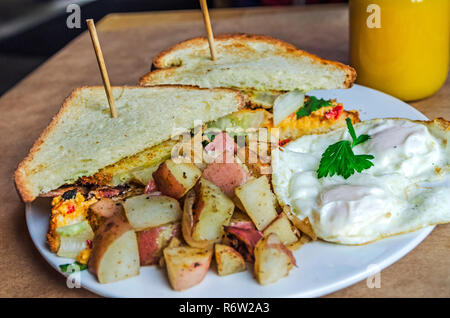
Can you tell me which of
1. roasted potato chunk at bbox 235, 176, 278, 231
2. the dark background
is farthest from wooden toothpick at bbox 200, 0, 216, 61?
the dark background

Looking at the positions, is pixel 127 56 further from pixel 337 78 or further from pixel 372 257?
pixel 372 257

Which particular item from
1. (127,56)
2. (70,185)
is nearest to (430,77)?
(70,185)

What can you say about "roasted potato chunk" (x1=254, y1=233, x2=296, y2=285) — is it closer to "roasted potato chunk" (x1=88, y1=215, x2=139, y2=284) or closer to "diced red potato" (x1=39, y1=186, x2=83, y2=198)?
"roasted potato chunk" (x1=88, y1=215, x2=139, y2=284)

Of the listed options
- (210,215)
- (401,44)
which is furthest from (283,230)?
(401,44)

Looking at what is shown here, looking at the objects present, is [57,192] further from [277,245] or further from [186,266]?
[277,245]

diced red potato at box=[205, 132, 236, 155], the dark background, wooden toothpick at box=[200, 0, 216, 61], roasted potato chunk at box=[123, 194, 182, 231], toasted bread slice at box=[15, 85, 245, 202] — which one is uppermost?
wooden toothpick at box=[200, 0, 216, 61]

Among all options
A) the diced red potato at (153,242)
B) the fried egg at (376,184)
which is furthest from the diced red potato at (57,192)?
the fried egg at (376,184)

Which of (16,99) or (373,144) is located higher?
(373,144)
